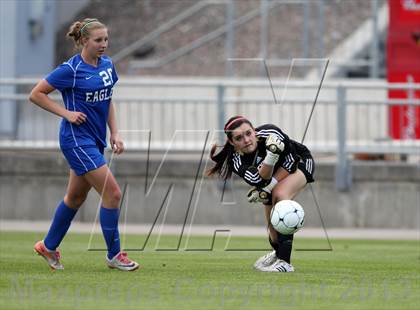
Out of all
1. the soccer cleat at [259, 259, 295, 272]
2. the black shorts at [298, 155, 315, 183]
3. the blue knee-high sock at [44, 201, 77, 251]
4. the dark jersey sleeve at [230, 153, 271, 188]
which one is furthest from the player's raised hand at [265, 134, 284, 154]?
the blue knee-high sock at [44, 201, 77, 251]

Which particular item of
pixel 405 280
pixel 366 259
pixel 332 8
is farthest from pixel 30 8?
pixel 405 280

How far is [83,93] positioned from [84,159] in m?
0.56

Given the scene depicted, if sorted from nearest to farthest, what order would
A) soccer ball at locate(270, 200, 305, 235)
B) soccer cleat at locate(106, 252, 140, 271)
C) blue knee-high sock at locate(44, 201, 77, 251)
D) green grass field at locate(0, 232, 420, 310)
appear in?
green grass field at locate(0, 232, 420, 310) < soccer ball at locate(270, 200, 305, 235) < soccer cleat at locate(106, 252, 140, 271) < blue knee-high sock at locate(44, 201, 77, 251)

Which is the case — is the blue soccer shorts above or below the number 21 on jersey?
below

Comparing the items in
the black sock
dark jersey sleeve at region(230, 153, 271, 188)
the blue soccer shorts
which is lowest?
the black sock

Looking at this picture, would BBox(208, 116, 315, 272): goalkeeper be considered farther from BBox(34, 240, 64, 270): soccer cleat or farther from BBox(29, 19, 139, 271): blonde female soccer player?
BBox(34, 240, 64, 270): soccer cleat

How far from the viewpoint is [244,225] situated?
18797 millimetres

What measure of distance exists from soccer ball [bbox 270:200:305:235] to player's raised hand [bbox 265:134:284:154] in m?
→ 0.47

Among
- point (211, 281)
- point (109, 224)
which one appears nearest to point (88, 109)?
point (109, 224)

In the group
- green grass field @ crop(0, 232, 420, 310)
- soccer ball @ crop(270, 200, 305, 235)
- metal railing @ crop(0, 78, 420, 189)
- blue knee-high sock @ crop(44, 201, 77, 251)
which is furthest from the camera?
metal railing @ crop(0, 78, 420, 189)

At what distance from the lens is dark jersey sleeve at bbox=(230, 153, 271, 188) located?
437 inches

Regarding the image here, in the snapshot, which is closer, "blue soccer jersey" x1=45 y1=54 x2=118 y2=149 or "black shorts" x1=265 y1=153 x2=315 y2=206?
"blue soccer jersey" x1=45 y1=54 x2=118 y2=149

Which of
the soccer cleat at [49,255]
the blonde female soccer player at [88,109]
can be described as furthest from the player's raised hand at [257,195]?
the soccer cleat at [49,255]

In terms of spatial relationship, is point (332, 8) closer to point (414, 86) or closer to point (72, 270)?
point (414, 86)
